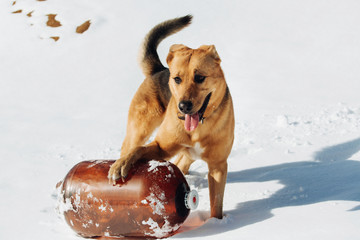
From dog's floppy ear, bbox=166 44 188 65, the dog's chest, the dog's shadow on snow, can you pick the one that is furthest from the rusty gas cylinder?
dog's floppy ear, bbox=166 44 188 65

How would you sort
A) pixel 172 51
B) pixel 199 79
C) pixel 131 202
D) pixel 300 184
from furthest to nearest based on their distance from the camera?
pixel 300 184 < pixel 172 51 < pixel 199 79 < pixel 131 202

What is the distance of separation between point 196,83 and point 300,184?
69.0 inches

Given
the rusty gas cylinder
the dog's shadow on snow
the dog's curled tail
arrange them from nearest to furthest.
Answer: the rusty gas cylinder
the dog's shadow on snow
the dog's curled tail

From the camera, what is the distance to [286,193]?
13.0 ft

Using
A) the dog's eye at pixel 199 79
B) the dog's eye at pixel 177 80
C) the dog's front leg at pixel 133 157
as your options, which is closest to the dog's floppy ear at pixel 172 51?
the dog's eye at pixel 177 80

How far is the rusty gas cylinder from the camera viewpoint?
9.52 ft

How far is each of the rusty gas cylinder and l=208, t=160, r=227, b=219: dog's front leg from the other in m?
0.48

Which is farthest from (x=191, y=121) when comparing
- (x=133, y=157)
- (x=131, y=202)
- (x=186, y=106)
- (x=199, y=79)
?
(x=131, y=202)

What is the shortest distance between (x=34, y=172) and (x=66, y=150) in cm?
95

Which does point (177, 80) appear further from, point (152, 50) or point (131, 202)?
point (152, 50)

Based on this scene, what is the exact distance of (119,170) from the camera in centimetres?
302

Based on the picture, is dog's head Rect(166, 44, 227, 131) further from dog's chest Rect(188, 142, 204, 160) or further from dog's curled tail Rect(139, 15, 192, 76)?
dog's curled tail Rect(139, 15, 192, 76)

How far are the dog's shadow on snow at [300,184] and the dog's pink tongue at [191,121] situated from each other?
785mm

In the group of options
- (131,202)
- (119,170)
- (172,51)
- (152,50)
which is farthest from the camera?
(152,50)
